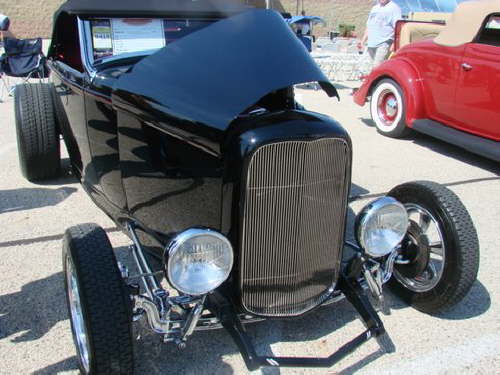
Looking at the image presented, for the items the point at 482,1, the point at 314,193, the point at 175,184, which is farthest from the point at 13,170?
the point at 482,1

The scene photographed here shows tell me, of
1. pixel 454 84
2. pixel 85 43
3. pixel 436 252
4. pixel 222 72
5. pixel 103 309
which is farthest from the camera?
pixel 454 84

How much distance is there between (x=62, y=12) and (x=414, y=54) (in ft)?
14.8

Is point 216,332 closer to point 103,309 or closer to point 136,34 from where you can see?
point 103,309

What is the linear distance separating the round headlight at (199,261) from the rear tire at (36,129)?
2.91m

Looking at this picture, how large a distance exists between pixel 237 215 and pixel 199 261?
0.26 metres

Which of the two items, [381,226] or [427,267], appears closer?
[381,226]

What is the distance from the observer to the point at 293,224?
2035mm

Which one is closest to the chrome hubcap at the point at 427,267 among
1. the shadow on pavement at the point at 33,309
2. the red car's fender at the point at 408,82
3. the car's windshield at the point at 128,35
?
the shadow on pavement at the point at 33,309

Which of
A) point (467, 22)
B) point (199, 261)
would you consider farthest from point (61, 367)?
point (467, 22)

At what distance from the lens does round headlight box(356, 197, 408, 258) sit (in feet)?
7.22

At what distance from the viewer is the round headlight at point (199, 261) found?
176 cm

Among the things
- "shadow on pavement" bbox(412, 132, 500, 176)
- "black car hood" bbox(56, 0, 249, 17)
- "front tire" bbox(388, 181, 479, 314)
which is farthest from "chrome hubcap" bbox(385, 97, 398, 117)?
"front tire" bbox(388, 181, 479, 314)

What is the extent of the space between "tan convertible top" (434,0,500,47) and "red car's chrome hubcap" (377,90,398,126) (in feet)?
3.26

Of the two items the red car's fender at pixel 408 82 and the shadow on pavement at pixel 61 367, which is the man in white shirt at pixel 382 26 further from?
the shadow on pavement at pixel 61 367
